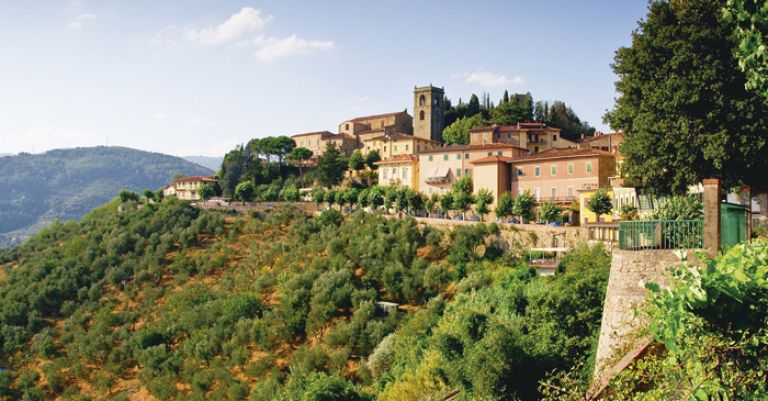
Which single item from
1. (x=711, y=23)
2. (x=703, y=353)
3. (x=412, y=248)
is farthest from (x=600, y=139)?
(x=703, y=353)

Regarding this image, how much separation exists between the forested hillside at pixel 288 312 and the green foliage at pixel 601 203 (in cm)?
505

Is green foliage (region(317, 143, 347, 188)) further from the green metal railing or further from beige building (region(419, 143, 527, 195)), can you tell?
the green metal railing

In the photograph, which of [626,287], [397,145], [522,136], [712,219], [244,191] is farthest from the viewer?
[397,145]

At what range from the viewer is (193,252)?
55.1 m

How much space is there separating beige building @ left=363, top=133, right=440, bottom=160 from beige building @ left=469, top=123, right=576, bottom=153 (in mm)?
10698

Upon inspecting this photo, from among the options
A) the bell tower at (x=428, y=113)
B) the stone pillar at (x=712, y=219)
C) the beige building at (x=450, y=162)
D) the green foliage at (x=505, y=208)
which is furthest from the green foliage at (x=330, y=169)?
the stone pillar at (x=712, y=219)

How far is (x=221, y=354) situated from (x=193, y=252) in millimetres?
19961

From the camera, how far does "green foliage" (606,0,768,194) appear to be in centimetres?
1819

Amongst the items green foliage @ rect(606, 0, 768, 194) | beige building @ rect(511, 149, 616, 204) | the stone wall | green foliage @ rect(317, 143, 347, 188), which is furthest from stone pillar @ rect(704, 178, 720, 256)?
green foliage @ rect(317, 143, 347, 188)

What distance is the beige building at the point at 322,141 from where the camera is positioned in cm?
8575

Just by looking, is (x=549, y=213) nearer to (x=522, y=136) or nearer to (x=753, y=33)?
(x=522, y=136)

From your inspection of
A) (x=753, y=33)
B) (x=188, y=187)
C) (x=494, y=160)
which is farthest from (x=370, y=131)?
(x=753, y=33)

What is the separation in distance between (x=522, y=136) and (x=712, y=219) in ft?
174

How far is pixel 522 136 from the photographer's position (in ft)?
204
